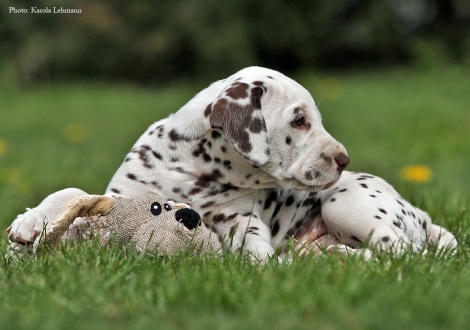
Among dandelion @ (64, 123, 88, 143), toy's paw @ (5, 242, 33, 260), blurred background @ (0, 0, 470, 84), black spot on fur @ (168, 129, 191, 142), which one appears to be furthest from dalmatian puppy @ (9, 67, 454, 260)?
blurred background @ (0, 0, 470, 84)

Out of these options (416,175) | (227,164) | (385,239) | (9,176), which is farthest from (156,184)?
(9,176)

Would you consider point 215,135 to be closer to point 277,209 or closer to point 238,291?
point 277,209

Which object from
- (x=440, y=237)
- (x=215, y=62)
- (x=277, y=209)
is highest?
(x=277, y=209)

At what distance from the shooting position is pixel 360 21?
22.0m

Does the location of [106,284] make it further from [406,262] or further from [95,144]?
[95,144]

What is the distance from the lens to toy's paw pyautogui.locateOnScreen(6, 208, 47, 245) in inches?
170

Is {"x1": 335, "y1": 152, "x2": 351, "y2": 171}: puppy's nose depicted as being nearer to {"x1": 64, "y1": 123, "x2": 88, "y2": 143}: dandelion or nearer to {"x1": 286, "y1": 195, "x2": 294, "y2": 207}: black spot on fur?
{"x1": 286, "y1": 195, "x2": 294, "y2": 207}: black spot on fur

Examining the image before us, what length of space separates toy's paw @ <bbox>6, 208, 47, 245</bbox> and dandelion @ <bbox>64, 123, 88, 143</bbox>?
8.16 metres

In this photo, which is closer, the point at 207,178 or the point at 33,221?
the point at 33,221

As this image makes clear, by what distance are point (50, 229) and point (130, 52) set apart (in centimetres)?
1703

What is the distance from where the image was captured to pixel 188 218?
13.8 feet

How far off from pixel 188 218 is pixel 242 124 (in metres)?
0.66

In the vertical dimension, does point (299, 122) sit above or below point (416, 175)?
above

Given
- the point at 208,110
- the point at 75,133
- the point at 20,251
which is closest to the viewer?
the point at 20,251
